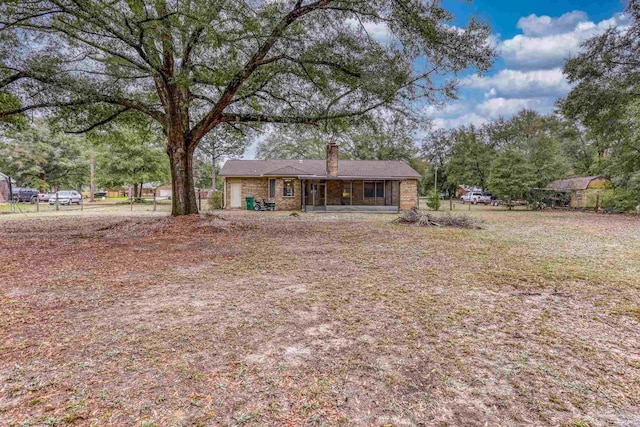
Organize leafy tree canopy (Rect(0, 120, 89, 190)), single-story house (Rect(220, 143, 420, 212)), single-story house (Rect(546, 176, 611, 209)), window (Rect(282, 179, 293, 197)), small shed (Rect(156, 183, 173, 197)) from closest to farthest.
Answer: single-story house (Rect(220, 143, 420, 212)) → single-story house (Rect(546, 176, 611, 209)) → window (Rect(282, 179, 293, 197)) → leafy tree canopy (Rect(0, 120, 89, 190)) → small shed (Rect(156, 183, 173, 197))

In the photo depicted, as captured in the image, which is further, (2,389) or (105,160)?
(105,160)

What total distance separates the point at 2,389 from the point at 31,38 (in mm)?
10708

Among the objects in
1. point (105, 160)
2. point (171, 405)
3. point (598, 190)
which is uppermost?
point (105, 160)

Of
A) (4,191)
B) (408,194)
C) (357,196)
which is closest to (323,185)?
(357,196)

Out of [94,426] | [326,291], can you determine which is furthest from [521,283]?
[94,426]

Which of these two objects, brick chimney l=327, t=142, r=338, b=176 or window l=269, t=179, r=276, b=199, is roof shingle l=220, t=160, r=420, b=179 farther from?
window l=269, t=179, r=276, b=199

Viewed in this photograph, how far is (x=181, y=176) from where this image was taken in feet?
39.8

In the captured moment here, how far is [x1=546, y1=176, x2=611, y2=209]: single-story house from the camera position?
75.1ft

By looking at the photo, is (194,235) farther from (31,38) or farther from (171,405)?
(171,405)

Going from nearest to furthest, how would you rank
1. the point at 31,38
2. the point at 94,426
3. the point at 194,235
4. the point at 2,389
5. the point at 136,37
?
1. the point at 94,426
2. the point at 2,389
3. the point at 136,37
4. the point at 31,38
5. the point at 194,235

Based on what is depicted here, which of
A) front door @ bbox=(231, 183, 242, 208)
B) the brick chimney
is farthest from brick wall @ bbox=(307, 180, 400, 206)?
front door @ bbox=(231, 183, 242, 208)

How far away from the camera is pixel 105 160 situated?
2811 centimetres

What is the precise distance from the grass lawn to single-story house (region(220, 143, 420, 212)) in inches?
628

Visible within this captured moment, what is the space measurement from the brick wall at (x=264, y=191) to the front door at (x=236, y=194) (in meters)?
0.15
